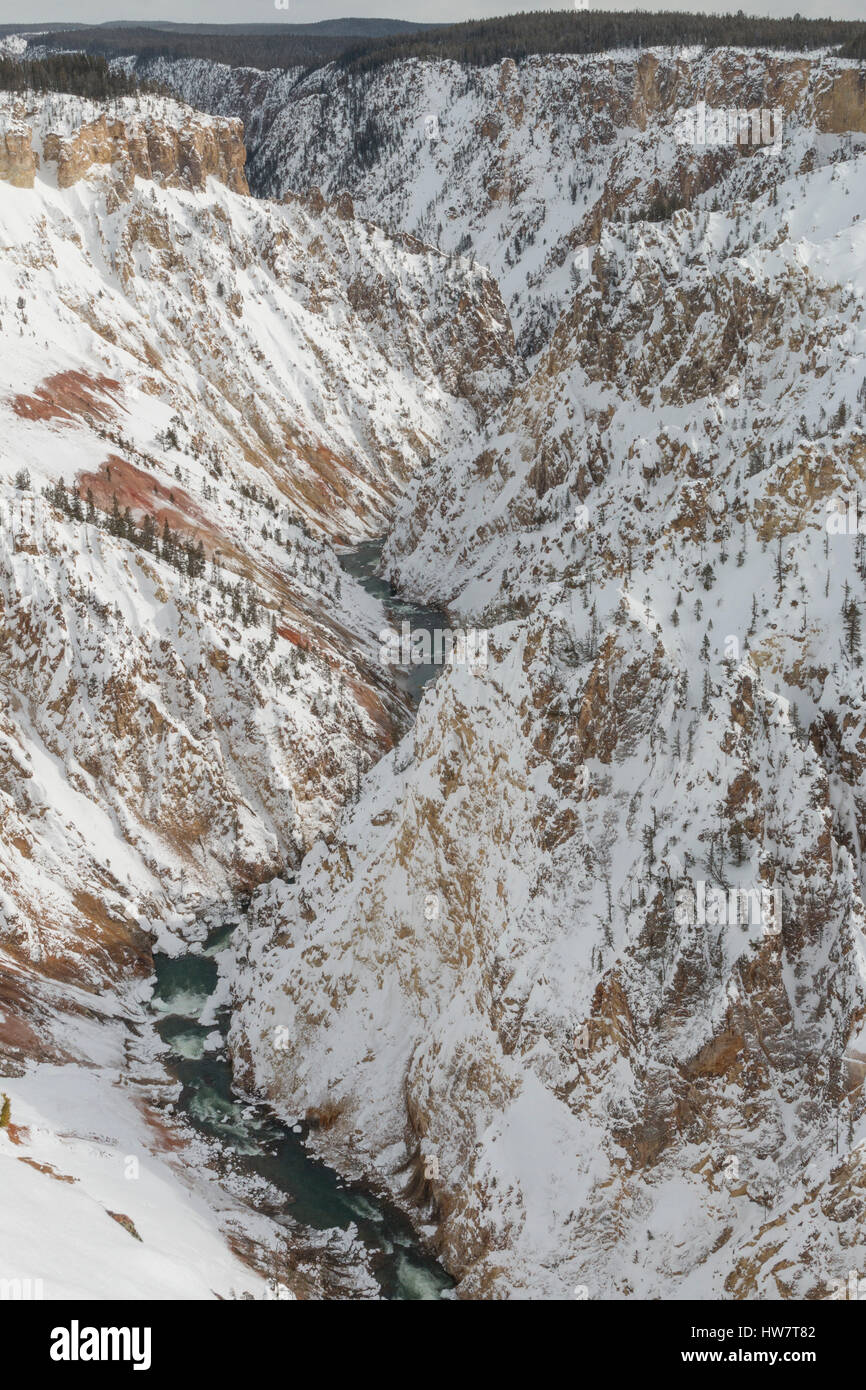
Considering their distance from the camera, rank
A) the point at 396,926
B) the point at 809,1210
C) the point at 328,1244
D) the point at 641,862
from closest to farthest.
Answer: the point at 809,1210, the point at 641,862, the point at 328,1244, the point at 396,926

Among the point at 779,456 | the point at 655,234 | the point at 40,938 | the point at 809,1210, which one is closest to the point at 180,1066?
the point at 40,938

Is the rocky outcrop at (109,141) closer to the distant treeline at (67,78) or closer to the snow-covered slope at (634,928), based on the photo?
the distant treeline at (67,78)

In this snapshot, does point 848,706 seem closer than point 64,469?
Yes

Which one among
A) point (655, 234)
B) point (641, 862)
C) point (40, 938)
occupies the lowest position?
point (40, 938)

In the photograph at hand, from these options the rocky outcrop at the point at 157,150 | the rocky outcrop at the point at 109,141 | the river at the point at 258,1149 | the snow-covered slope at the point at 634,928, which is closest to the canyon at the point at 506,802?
the snow-covered slope at the point at 634,928

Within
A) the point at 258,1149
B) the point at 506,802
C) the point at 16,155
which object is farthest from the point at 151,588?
the point at 16,155

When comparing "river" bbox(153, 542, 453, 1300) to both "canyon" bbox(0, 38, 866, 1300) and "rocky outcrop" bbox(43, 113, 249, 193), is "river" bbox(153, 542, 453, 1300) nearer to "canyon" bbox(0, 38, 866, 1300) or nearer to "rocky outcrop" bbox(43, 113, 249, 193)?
"canyon" bbox(0, 38, 866, 1300)

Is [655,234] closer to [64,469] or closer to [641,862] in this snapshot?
[64,469]
